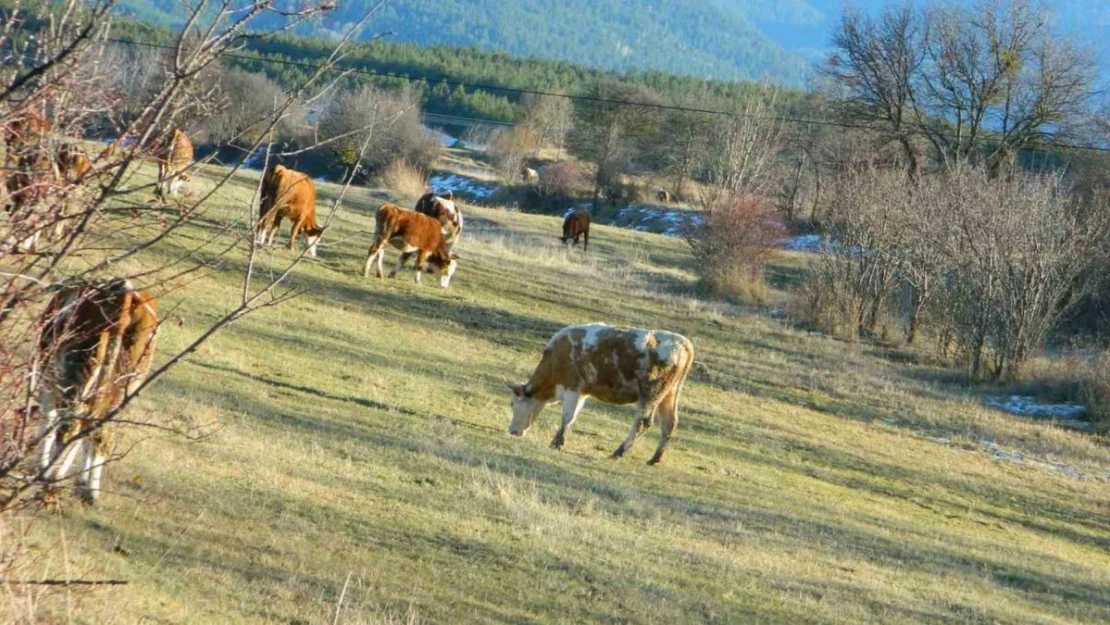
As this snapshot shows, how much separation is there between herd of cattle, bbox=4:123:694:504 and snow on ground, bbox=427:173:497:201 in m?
42.8

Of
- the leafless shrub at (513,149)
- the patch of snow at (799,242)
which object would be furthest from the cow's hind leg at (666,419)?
the leafless shrub at (513,149)

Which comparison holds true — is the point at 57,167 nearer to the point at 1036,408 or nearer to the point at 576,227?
the point at 1036,408

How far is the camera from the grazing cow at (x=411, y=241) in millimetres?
25891

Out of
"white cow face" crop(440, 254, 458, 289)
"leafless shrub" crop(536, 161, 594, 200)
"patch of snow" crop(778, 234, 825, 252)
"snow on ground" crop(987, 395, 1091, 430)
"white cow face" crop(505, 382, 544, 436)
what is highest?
"leafless shrub" crop(536, 161, 594, 200)

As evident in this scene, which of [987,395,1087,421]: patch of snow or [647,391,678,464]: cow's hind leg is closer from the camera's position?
[647,391,678,464]: cow's hind leg

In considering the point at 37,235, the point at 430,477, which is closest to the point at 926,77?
the point at 430,477

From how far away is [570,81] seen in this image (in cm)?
12425

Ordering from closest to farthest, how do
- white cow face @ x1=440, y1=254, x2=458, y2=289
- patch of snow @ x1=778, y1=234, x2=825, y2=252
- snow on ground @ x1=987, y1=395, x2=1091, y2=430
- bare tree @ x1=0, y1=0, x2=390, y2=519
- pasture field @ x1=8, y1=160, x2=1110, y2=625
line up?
bare tree @ x1=0, y1=0, x2=390, y2=519 → pasture field @ x1=8, y1=160, x2=1110, y2=625 → white cow face @ x1=440, y1=254, x2=458, y2=289 → snow on ground @ x1=987, y1=395, x2=1091, y2=430 → patch of snow @ x1=778, y1=234, x2=825, y2=252

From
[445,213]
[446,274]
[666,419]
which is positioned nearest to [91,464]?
[666,419]

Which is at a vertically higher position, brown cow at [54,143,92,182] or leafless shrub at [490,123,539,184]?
leafless shrub at [490,123,539,184]

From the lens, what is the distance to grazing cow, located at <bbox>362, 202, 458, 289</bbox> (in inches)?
1019

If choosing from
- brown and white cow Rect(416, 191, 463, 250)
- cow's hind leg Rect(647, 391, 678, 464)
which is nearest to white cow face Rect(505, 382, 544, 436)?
cow's hind leg Rect(647, 391, 678, 464)

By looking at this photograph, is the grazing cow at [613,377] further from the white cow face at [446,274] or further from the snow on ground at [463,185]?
the snow on ground at [463,185]

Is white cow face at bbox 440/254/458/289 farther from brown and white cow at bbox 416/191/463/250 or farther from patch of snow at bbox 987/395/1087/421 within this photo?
patch of snow at bbox 987/395/1087/421
